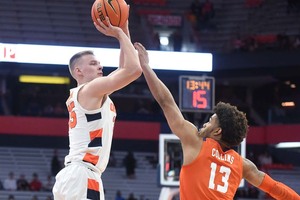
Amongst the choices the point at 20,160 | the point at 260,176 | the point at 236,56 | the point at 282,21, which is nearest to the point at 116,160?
the point at 20,160

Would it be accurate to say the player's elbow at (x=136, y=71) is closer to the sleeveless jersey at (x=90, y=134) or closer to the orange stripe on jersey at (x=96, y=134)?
the sleeveless jersey at (x=90, y=134)

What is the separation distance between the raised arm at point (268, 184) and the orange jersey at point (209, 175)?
0.24 meters

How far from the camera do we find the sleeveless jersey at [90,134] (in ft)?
16.4

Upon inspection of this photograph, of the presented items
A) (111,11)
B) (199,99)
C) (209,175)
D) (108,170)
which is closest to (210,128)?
(209,175)

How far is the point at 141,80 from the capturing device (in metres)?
25.8

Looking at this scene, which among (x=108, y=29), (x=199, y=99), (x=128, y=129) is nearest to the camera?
(x=108, y=29)

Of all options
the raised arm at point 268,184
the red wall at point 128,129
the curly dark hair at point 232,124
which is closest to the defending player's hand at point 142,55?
the curly dark hair at point 232,124

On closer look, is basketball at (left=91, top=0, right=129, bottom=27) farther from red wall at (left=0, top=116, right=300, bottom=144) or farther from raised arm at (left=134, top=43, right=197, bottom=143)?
red wall at (left=0, top=116, right=300, bottom=144)

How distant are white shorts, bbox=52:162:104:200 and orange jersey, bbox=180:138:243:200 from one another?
593 millimetres

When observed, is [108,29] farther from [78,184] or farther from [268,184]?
[268,184]

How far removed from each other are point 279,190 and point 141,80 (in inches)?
821

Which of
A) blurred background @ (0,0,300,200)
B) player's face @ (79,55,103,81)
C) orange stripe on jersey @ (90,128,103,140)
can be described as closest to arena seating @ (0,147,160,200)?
blurred background @ (0,0,300,200)

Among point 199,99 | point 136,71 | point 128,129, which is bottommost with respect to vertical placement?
point 128,129

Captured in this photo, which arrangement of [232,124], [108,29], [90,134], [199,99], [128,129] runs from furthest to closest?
1. [128,129]
2. [199,99]
3. [108,29]
4. [90,134]
5. [232,124]
